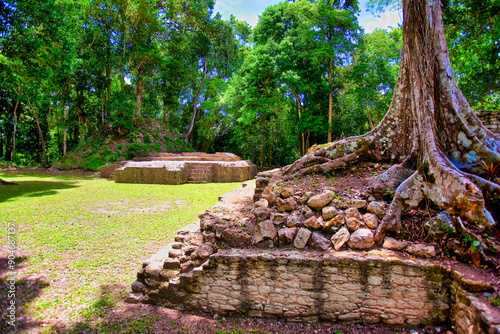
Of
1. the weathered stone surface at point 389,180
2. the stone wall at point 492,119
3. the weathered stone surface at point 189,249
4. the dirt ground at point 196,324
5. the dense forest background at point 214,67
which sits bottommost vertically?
the dirt ground at point 196,324

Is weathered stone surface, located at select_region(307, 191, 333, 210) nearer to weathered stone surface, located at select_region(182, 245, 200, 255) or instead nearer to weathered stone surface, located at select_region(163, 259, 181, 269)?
weathered stone surface, located at select_region(182, 245, 200, 255)

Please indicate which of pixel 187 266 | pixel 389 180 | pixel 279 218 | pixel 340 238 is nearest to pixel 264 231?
pixel 279 218

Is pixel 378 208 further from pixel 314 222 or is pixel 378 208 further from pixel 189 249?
pixel 189 249

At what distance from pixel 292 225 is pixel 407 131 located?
7.75ft

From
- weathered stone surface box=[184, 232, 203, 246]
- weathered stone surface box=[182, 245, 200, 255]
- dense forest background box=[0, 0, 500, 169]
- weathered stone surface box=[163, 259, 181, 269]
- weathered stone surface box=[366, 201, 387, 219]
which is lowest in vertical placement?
weathered stone surface box=[163, 259, 181, 269]

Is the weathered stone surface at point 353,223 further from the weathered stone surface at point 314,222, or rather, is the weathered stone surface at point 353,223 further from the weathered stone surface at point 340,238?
the weathered stone surface at point 314,222

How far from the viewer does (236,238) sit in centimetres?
304

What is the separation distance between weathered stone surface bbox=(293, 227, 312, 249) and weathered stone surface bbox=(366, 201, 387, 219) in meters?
0.80

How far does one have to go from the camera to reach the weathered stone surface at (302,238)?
9.48ft

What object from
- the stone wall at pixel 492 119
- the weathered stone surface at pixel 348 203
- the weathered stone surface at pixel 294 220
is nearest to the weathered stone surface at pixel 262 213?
the weathered stone surface at pixel 294 220

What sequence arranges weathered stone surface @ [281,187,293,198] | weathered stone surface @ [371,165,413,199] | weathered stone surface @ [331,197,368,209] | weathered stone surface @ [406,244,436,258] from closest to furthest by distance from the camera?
weathered stone surface @ [406,244,436,258]
weathered stone surface @ [331,197,368,209]
weathered stone surface @ [371,165,413,199]
weathered stone surface @ [281,187,293,198]

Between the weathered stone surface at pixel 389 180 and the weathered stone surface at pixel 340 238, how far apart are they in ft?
2.52

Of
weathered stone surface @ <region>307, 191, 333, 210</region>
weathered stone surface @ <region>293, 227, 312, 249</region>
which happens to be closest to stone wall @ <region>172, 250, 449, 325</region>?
weathered stone surface @ <region>293, 227, 312, 249</region>

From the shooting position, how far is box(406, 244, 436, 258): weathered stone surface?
2545 millimetres
